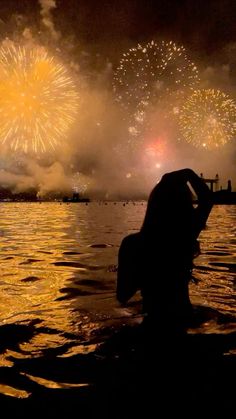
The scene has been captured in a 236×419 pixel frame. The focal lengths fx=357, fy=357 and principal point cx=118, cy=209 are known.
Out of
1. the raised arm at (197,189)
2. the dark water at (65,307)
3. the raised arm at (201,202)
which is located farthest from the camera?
the dark water at (65,307)

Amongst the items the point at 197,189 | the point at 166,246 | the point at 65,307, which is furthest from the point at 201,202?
the point at 65,307

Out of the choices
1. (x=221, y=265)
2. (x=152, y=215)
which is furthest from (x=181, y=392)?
(x=221, y=265)

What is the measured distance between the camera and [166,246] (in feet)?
14.8

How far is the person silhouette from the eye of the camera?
4340mm

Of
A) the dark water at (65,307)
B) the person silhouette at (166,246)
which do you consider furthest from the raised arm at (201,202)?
the dark water at (65,307)

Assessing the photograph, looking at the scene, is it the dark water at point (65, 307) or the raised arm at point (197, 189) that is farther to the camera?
the dark water at point (65, 307)

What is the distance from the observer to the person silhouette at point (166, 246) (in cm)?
434

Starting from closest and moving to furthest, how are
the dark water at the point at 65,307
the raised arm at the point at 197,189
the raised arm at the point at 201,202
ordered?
the raised arm at the point at 197,189
the raised arm at the point at 201,202
the dark water at the point at 65,307

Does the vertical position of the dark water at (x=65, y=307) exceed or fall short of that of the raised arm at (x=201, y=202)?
it falls short

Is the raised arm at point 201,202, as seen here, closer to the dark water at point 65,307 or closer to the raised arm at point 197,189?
the raised arm at point 197,189

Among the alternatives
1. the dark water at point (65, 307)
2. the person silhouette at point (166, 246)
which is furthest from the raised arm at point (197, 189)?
the dark water at point (65, 307)

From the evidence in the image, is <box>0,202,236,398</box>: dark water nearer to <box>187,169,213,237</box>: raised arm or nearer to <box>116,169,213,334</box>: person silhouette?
<box>116,169,213,334</box>: person silhouette

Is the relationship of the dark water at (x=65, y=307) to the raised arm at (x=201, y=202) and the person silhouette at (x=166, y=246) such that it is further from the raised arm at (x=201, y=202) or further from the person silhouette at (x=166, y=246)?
the raised arm at (x=201, y=202)

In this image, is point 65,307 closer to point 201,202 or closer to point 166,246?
point 166,246
